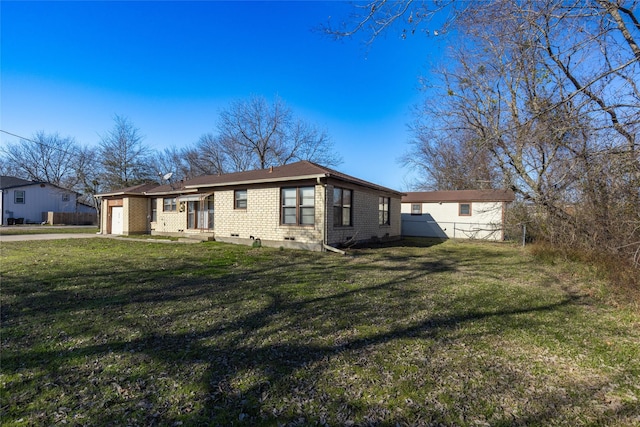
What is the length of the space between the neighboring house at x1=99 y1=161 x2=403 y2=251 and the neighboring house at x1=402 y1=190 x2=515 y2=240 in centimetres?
491

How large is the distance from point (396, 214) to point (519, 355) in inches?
604

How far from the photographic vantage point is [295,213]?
12812mm

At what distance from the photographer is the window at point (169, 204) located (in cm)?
1838

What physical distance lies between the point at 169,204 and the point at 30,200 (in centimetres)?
2644

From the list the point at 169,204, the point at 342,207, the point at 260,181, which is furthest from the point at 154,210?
the point at 342,207

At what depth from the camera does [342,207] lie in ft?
43.4

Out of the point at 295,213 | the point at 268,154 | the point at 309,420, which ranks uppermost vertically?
the point at 268,154

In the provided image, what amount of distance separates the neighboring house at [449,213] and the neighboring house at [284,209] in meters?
4.91

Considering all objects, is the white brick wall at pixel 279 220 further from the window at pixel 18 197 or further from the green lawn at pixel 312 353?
the window at pixel 18 197

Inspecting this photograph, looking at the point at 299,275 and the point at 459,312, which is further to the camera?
the point at 299,275

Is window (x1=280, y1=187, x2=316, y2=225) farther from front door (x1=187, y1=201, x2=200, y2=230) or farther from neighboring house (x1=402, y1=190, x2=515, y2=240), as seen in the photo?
neighboring house (x1=402, y1=190, x2=515, y2=240)

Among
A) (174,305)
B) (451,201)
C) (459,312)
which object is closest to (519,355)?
(459,312)

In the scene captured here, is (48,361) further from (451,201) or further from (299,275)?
(451,201)

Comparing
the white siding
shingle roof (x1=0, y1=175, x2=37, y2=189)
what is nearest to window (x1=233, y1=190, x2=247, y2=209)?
the white siding
